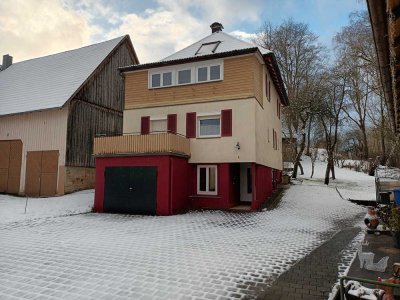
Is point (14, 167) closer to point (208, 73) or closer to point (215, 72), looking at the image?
point (208, 73)

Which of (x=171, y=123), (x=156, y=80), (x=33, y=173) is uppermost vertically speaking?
(x=156, y=80)

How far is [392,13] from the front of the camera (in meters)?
2.71

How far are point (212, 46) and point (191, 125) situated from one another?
5.62 metres

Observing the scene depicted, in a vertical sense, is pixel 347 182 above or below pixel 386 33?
below

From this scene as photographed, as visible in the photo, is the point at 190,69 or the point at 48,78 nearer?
the point at 190,69

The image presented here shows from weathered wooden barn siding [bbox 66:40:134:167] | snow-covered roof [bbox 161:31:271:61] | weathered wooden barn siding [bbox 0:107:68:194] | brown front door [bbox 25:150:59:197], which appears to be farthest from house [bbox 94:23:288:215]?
brown front door [bbox 25:150:59:197]

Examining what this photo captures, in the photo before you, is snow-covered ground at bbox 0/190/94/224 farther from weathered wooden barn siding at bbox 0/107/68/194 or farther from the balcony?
the balcony

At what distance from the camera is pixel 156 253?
868 cm

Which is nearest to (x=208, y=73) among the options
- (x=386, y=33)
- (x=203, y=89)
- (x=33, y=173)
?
(x=203, y=89)

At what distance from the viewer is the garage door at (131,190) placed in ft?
52.2

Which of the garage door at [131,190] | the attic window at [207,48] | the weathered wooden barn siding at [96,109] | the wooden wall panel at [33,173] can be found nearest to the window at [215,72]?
the attic window at [207,48]

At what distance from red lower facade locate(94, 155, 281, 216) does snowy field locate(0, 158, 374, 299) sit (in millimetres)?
1130

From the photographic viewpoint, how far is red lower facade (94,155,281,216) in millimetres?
15711

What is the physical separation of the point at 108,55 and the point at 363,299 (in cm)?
2506
